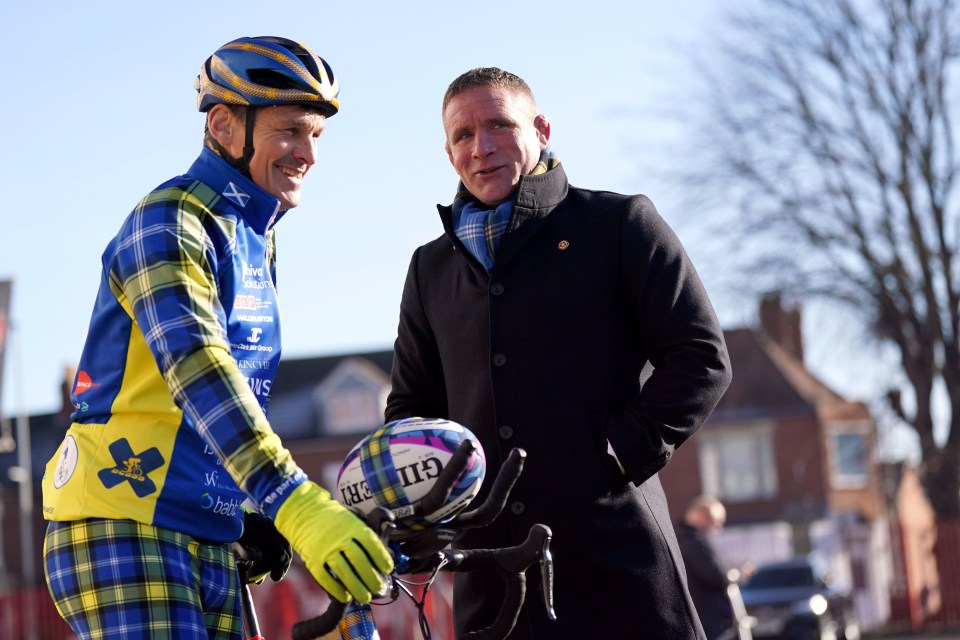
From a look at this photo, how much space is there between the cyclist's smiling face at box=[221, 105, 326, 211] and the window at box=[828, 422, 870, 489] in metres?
46.0

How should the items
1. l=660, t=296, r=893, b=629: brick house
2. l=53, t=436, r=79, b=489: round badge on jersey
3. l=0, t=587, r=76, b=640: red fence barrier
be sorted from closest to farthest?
l=53, t=436, r=79, b=489: round badge on jersey
l=0, t=587, r=76, b=640: red fence barrier
l=660, t=296, r=893, b=629: brick house

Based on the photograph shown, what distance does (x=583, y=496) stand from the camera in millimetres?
4160

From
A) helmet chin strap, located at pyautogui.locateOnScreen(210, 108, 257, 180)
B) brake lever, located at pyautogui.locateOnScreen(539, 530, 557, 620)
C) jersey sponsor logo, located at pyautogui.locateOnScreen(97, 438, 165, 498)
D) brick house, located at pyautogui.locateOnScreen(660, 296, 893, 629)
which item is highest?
helmet chin strap, located at pyautogui.locateOnScreen(210, 108, 257, 180)

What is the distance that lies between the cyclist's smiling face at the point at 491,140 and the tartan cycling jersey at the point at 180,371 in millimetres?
1058

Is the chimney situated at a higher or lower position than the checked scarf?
higher

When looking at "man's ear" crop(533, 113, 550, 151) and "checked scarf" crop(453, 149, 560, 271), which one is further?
"man's ear" crop(533, 113, 550, 151)

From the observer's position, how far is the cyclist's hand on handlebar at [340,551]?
109 inches

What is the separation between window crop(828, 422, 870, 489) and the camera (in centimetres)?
4850

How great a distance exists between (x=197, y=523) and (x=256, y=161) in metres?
0.85

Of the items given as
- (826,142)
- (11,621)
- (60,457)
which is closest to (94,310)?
(60,457)

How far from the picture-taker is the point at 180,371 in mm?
3100

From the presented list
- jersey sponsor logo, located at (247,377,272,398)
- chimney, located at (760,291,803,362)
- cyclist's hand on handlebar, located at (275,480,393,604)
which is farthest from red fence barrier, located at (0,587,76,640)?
chimney, located at (760,291,803,362)

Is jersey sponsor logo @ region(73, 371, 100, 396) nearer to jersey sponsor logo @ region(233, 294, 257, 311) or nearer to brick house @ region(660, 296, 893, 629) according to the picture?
jersey sponsor logo @ region(233, 294, 257, 311)

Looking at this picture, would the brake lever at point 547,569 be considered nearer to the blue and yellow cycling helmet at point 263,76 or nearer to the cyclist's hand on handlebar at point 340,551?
the cyclist's hand on handlebar at point 340,551
